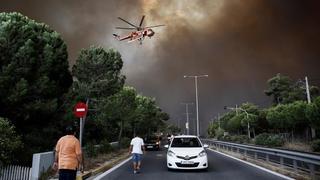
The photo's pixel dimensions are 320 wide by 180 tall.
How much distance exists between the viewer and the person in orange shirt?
26.4 ft

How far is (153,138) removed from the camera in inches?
1608

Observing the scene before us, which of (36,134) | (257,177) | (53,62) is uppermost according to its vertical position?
(53,62)

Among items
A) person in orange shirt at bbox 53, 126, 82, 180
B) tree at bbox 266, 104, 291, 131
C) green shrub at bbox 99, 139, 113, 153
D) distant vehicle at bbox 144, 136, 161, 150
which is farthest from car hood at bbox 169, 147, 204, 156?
tree at bbox 266, 104, 291, 131

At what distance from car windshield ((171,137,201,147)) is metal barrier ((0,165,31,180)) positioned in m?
6.85

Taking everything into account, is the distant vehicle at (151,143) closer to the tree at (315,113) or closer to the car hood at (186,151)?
the tree at (315,113)

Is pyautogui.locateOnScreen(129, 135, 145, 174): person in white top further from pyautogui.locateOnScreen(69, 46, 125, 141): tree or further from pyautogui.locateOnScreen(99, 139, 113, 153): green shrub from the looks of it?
pyautogui.locateOnScreen(69, 46, 125, 141): tree

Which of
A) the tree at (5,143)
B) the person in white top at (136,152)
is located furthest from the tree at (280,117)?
the tree at (5,143)

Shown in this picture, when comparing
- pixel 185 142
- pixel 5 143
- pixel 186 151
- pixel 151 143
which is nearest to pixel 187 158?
pixel 186 151

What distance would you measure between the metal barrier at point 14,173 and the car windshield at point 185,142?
22.5 feet

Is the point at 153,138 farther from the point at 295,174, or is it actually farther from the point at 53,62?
the point at 295,174

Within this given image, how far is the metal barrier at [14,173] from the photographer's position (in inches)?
471

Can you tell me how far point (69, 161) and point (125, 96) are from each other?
34.7 m

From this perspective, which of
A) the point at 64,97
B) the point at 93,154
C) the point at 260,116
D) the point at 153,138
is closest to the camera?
the point at 93,154

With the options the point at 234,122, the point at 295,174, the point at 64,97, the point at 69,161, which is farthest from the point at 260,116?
the point at 69,161
